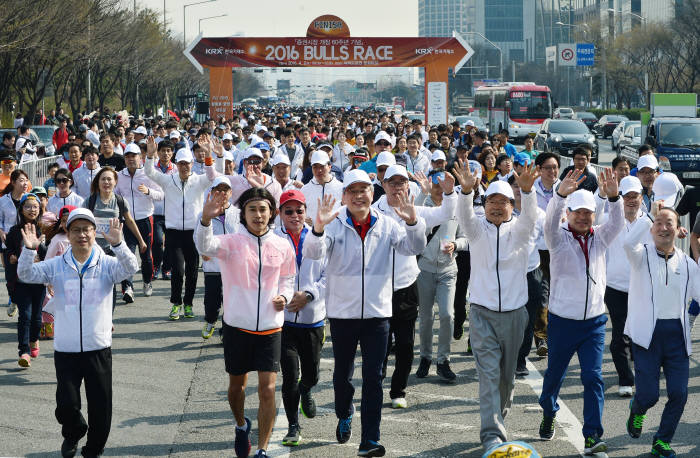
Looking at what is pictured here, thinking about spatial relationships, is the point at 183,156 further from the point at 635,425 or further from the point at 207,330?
the point at 635,425

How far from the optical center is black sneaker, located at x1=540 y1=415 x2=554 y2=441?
7047 mm

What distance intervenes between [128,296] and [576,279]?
692 centimetres

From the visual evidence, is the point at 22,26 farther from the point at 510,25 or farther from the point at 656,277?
the point at 510,25

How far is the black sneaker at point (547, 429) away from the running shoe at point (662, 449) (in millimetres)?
708

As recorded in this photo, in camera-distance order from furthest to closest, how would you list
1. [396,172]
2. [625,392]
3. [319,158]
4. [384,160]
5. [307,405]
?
[319,158] < [384,160] < [625,392] < [307,405] < [396,172]

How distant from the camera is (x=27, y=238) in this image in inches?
265

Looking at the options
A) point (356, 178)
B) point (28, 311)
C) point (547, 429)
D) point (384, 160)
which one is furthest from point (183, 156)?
point (547, 429)

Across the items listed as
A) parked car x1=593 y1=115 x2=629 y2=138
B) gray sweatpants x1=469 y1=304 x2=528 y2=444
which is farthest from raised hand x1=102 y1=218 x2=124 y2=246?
parked car x1=593 y1=115 x2=629 y2=138

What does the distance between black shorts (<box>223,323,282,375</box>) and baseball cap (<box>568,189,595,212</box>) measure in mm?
2178

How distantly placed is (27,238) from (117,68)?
5839 cm

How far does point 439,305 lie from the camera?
876 cm

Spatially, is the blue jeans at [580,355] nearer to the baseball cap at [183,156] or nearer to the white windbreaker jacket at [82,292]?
the white windbreaker jacket at [82,292]

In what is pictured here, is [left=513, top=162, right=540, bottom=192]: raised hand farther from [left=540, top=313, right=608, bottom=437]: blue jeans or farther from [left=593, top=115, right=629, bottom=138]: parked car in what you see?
[left=593, top=115, right=629, bottom=138]: parked car

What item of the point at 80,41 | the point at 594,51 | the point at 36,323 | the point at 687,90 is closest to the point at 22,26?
the point at 80,41
